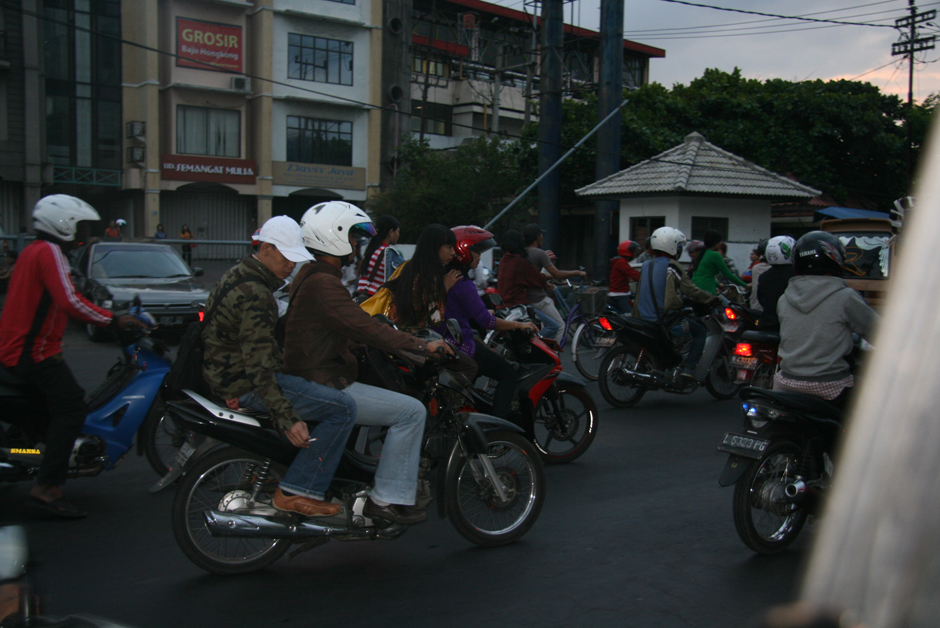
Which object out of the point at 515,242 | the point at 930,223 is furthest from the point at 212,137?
the point at 930,223

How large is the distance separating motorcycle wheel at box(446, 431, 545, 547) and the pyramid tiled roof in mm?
13325

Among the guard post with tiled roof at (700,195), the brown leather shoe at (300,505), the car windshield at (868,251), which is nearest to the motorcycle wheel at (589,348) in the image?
the car windshield at (868,251)

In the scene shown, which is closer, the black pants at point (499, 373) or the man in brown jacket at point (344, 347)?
the man in brown jacket at point (344, 347)

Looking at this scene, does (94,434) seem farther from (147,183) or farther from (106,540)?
(147,183)

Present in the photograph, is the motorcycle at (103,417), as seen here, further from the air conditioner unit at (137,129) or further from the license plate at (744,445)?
the air conditioner unit at (137,129)

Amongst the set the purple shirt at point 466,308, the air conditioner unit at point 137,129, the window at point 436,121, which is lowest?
the purple shirt at point 466,308

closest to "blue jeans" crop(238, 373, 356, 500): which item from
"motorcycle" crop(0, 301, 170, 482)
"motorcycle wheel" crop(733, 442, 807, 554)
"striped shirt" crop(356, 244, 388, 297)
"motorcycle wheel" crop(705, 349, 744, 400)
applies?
"motorcycle" crop(0, 301, 170, 482)

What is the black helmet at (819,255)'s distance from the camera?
13.8 feet

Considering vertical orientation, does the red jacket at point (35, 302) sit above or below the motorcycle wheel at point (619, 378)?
above

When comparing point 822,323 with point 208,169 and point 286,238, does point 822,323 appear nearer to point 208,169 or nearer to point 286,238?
point 286,238

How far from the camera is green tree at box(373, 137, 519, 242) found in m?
25.4

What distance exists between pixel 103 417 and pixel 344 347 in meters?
1.86

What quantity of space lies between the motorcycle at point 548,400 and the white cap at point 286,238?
199cm

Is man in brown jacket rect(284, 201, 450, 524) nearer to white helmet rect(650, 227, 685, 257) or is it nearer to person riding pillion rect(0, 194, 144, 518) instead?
person riding pillion rect(0, 194, 144, 518)
